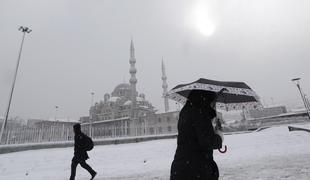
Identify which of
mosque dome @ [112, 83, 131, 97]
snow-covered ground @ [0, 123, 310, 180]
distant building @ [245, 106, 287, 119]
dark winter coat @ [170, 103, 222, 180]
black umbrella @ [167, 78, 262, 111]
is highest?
mosque dome @ [112, 83, 131, 97]

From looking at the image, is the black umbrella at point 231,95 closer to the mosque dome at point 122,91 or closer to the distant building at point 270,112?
the mosque dome at point 122,91

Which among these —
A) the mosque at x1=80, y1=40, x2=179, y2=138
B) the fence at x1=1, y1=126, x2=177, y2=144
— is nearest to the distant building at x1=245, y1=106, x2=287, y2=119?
the mosque at x1=80, y1=40, x2=179, y2=138

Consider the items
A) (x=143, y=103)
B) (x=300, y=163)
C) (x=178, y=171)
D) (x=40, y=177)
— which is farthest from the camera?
(x=143, y=103)

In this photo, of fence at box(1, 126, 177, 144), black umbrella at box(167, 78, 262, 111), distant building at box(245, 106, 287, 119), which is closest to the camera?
black umbrella at box(167, 78, 262, 111)

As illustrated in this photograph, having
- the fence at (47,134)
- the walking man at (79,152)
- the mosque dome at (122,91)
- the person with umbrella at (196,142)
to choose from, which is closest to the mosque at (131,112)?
the mosque dome at (122,91)

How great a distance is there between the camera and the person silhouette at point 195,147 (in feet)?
7.24

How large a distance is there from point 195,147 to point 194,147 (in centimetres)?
1

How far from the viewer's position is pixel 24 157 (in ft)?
35.9

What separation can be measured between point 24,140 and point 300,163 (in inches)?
597

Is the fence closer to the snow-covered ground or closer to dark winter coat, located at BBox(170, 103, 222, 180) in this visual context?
the snow-covered ground

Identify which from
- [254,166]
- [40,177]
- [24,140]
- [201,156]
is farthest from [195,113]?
[24,140]

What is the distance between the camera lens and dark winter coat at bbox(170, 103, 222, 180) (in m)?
2.21

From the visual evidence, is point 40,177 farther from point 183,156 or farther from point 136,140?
point 136,140

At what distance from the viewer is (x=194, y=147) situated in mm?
2254
